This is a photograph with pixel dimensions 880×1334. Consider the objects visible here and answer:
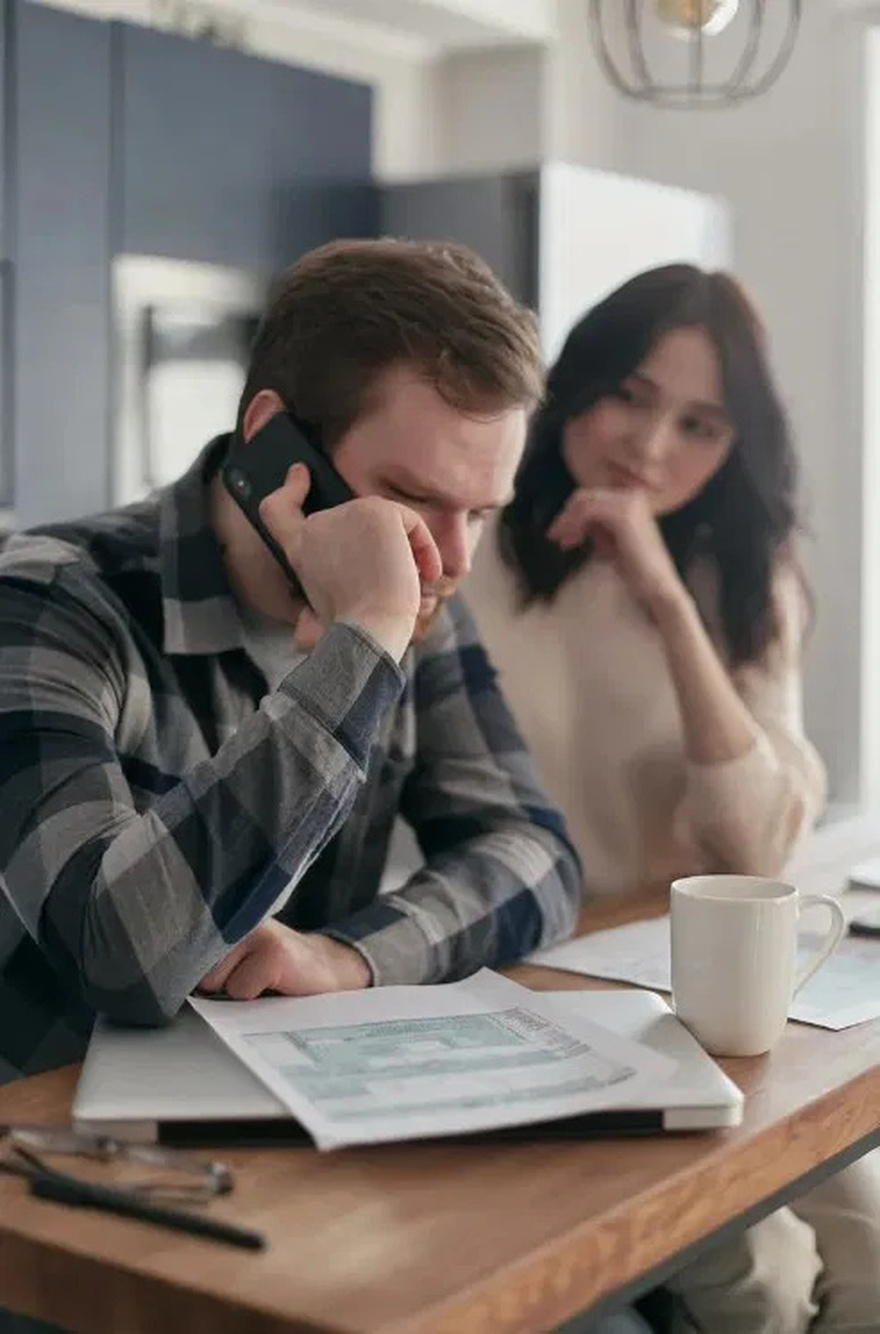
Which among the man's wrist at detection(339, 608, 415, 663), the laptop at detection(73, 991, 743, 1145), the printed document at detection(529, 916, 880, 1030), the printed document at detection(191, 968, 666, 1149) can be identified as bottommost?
the printed document at detection(529, 916, 880, 1030)

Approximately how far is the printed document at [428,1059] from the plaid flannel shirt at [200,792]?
0.08 metres

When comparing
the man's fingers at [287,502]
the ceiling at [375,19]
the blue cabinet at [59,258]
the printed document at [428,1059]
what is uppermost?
the ceiling at [375,19]

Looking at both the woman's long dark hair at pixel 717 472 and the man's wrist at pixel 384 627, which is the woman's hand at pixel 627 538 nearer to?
the woman's long dark hair at pixel 717 472

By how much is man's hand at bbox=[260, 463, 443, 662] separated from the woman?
0.67 metres

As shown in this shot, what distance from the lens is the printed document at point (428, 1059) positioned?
1038 millimetres

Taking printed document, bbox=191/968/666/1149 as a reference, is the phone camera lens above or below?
above

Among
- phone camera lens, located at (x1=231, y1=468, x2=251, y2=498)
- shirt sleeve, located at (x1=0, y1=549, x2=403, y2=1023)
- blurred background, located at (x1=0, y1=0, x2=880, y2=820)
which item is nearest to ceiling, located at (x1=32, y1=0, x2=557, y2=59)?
blurred background, located at (x1=0, y1=0, x2=880, y2=820)

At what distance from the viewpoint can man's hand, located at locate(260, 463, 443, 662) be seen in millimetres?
1290

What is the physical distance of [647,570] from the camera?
6.57 ft

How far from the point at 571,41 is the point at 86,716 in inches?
120

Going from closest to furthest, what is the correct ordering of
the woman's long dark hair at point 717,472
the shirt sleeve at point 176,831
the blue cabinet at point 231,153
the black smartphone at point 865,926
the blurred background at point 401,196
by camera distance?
the shirt sleeve at point 176,831
the black smartphone at point 865,926
the woman's long dark hair at point 717,472
the blurred background at point 401,196
the blue cabinet at point 231,153

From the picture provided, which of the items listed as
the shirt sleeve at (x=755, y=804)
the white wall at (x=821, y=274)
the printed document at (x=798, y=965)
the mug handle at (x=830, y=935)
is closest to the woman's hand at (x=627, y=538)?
A: the shirt sleeve at (x=755, y=804)

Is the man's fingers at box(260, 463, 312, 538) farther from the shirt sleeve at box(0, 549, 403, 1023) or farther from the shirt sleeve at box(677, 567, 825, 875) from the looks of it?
the shirt sleeve at box(677, 567, 825, 875)

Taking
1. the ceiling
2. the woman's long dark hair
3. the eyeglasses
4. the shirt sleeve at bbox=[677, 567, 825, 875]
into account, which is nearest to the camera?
the eyeglasses
